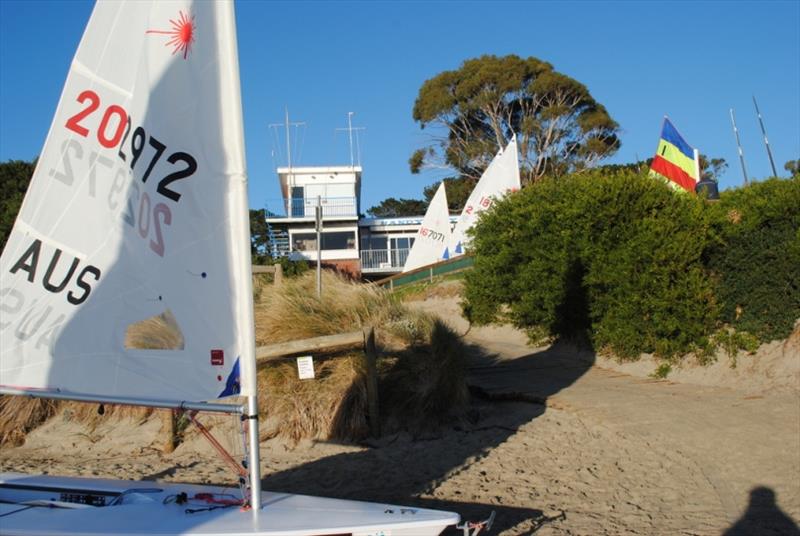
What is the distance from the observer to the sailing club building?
39531 millimetres

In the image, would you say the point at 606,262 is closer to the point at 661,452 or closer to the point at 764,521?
the point at 661,452

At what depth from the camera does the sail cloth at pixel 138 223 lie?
14.3ft

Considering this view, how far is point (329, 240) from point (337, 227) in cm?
100

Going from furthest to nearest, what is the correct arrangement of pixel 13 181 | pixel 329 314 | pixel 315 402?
pixel 13 181 < pixel 329 314 < pixel 315 402

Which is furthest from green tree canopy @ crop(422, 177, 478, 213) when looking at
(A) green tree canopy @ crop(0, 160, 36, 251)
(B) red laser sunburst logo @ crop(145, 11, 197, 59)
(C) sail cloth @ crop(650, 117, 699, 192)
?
(B) red laser sunburst logo @ crop(145, 11, 197, 59)

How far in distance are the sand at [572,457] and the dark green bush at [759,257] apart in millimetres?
542

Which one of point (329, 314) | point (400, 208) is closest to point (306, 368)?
point (329, 314)

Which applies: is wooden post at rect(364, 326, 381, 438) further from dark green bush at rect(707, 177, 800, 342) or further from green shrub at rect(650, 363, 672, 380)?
dark green bush at rect(707, 177, 800, 342)

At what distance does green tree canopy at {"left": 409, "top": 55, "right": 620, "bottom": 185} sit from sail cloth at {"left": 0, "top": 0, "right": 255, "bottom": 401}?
31.3m

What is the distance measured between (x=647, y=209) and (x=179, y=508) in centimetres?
955

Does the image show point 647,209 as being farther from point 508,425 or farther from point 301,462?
point 301,462

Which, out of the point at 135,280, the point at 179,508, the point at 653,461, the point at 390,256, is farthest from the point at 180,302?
the point at 390,256

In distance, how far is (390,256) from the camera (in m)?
40.7

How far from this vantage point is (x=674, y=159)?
13.7 meters
